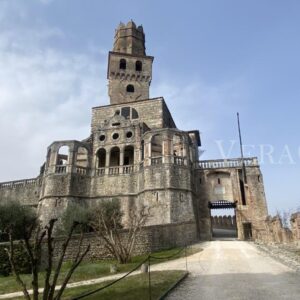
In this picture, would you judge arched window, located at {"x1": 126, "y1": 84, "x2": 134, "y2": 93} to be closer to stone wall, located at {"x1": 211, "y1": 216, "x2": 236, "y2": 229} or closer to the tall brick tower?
the tall brick tower

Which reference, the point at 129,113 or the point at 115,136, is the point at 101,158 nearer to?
the point at 115,136

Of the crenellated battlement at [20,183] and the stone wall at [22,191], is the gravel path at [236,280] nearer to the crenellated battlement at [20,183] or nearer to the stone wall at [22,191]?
the stone wall at [22,191]

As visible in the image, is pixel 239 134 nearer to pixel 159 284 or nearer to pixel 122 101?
pixel 122 101

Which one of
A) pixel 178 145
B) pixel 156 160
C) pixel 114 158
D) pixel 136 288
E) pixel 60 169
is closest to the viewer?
pixel 136 288

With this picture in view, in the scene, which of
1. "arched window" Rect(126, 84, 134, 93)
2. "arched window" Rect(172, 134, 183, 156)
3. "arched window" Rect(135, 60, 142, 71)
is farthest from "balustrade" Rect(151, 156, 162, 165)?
"arched window" Rect(135, 60, 142, 71)

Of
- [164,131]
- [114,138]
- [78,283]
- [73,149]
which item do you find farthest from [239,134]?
[78,283]

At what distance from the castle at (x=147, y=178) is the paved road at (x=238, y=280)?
842 cm

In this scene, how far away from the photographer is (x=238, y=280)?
997 cm

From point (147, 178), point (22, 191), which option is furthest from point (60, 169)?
point (147, 178)

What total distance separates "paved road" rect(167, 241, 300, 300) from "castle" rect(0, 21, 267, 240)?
27.6 feet

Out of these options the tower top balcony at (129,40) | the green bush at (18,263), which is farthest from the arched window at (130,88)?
the green bush at (18,263)

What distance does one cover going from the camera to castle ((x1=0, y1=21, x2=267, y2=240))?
2462 cm

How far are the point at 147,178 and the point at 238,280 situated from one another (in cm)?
1556

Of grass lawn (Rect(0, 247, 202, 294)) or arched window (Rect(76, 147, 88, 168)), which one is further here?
arched window (Rect(76, 147, 88, 168))
